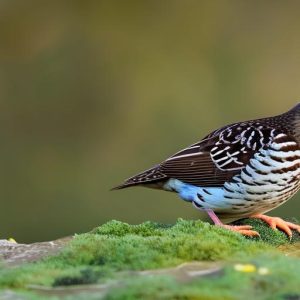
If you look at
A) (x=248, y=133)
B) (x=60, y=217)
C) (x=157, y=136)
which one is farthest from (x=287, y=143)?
(x=157, y=136)

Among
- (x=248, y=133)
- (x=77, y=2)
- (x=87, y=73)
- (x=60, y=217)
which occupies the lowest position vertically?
(x=60, y=217)

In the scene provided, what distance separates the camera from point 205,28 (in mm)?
18547

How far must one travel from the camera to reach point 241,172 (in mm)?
8852

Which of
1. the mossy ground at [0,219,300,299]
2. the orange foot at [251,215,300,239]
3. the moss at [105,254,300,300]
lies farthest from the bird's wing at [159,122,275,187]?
the moss at [105,254,300,300]

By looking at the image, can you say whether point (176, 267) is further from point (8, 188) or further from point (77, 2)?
point (77, 2)

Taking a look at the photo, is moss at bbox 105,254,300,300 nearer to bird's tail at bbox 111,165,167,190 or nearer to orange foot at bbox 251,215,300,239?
orange foot at bbox 251,215,300,239

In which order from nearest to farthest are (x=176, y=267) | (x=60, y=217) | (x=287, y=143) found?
1. (x=176, y=267)
2. (x=287, y=143)
3. (x=60, y=217)

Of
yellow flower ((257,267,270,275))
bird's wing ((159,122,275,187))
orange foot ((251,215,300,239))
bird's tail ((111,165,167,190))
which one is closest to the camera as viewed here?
yellow flower ((257,267,270,275))

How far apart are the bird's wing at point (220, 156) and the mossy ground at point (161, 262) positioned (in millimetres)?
1498

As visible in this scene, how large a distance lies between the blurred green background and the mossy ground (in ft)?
25.4

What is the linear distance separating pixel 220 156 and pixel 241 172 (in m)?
0.37

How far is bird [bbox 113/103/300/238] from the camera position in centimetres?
870

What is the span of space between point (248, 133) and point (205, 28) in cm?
972

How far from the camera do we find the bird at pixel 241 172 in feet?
28.5
